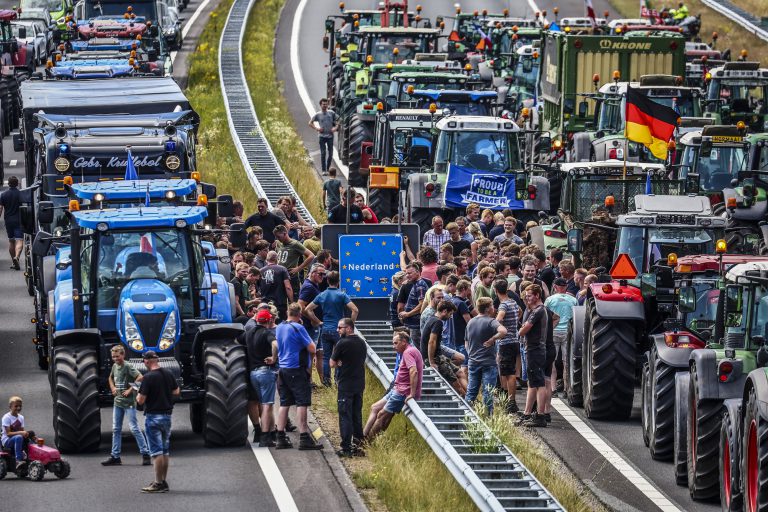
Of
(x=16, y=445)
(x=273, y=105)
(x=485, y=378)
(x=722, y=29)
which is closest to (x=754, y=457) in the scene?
(x=485, y=378)

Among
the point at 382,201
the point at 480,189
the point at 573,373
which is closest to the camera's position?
the point at 573,373

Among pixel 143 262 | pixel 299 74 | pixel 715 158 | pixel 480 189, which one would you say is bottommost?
pixel 299 74

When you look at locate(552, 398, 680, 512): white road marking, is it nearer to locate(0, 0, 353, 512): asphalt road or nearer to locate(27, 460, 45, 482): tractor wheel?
locate(0, 0, 353, 512): asphalt road

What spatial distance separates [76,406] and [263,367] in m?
2.03

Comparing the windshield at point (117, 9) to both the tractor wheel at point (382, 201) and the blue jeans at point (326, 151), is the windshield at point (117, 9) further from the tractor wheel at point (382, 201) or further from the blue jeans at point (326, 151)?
the tractor wheel at point (382, 201)

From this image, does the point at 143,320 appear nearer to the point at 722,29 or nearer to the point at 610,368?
the point at 610,368

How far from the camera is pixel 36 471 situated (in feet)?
58.6

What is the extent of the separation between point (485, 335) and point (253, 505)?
14.1ft

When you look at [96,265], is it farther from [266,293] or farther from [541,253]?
[541,253]

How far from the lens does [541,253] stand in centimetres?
2394

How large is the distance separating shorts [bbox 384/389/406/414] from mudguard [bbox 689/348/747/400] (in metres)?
3.58

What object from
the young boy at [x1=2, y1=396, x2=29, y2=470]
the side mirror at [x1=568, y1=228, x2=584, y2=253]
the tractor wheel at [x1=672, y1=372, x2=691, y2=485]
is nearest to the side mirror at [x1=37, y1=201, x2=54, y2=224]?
the young boy at [x1=2, y1=396, x2=29, y2=470]

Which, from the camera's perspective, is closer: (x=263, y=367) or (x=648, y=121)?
(x=263, y=367)

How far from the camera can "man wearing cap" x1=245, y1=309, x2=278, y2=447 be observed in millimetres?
19484
